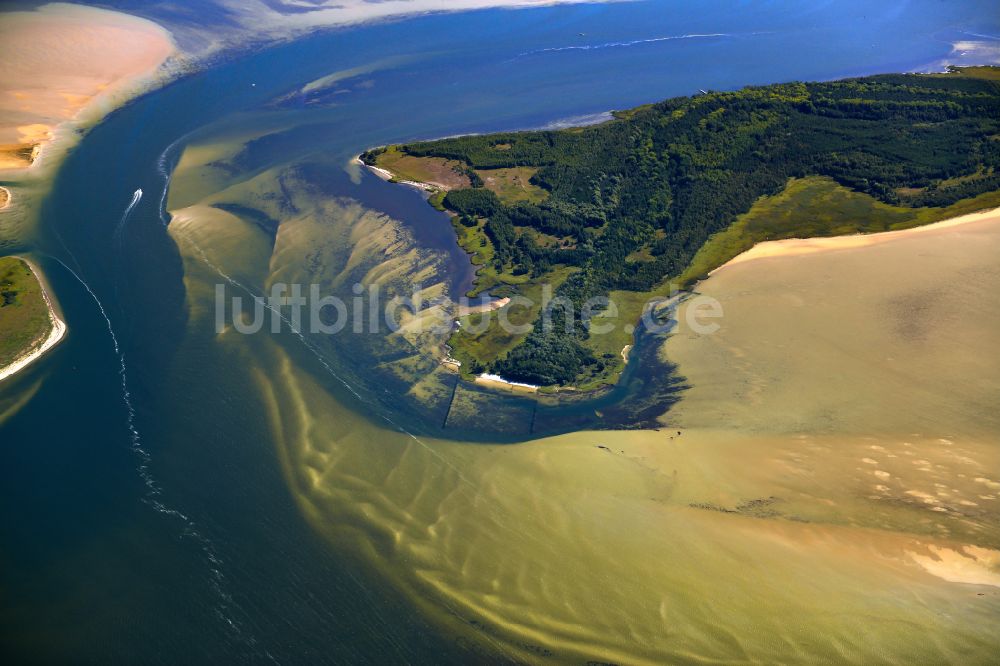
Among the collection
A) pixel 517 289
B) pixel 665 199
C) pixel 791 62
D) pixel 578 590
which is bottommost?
pixel 578 590

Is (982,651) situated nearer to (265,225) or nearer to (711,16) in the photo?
(265,225)

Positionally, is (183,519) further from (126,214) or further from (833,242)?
(833,242)

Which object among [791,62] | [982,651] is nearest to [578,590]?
[982,651]

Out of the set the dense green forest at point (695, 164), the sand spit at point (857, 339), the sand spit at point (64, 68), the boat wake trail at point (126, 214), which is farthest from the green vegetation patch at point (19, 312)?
the sand spit at point (857, 339)

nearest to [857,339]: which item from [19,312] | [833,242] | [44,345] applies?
[833,242]

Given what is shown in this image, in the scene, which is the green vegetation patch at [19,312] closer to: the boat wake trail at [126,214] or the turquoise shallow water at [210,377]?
the turquoise shallow water at [210,377]

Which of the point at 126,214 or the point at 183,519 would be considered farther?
the point at 126,214
